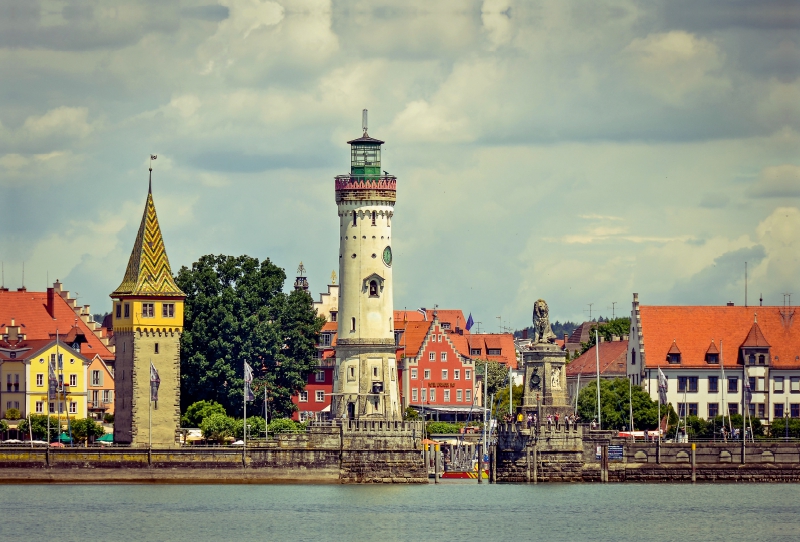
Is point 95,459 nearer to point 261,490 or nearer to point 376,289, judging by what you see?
point 261,490

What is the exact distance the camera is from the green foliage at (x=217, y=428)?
13875 cm

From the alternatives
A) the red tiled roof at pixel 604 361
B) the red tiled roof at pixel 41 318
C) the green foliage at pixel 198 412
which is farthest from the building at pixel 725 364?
the red tiled roof at pixel 41 318

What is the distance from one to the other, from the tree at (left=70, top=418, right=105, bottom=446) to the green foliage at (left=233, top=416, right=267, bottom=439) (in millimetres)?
10191

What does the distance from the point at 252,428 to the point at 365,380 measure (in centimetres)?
853

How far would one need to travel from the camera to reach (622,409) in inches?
6132

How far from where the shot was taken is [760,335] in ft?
537

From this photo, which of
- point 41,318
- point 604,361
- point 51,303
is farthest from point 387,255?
point 604,361

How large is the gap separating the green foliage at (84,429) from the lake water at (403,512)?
560 inches

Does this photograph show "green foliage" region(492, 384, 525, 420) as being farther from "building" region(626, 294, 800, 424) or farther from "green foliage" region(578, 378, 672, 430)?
"green foliage" region(578, 378, 672, 430)

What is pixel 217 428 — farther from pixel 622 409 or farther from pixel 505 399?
pixel 505 399

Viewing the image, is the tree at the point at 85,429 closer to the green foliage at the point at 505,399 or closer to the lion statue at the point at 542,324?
the lion statue at the point at 542,324

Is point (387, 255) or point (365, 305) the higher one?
point (387, 255)

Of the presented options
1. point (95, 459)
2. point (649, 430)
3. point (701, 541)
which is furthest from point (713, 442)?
point (95, 459)

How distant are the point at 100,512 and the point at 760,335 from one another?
216 feet
